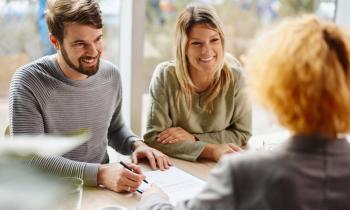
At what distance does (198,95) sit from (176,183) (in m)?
0.56

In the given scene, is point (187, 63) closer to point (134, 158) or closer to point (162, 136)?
point (162, 136)

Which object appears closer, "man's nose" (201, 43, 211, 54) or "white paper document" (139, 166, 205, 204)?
"white paper document" (139, 166, 205, 204)

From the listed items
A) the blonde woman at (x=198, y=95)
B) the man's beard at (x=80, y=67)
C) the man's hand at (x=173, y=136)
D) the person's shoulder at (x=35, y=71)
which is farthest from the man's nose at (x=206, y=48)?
the person's shoulder at (x=35, y=71)

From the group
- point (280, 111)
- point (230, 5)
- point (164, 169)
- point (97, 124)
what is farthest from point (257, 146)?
point (280, 111)

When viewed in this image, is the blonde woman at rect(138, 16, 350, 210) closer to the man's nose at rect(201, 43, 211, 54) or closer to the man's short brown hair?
the man's short brown hair

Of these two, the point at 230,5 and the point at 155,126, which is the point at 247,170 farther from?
the point at 230,5

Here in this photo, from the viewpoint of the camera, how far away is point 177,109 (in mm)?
1888

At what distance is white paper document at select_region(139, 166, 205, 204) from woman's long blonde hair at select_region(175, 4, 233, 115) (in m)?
0.40

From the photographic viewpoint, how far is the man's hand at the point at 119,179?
1381mm

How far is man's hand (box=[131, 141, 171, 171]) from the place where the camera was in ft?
5.32

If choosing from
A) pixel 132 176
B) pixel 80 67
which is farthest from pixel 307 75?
pixel 80 67

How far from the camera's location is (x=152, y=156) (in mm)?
1648

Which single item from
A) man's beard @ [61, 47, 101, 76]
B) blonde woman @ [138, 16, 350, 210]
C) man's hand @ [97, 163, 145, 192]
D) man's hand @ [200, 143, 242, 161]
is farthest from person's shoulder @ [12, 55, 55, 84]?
blonde woman @ [138, 16, 350, 210]

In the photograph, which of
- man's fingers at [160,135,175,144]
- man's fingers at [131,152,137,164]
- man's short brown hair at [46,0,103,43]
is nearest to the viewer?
man's short brown hair at [46,0,103,43]
